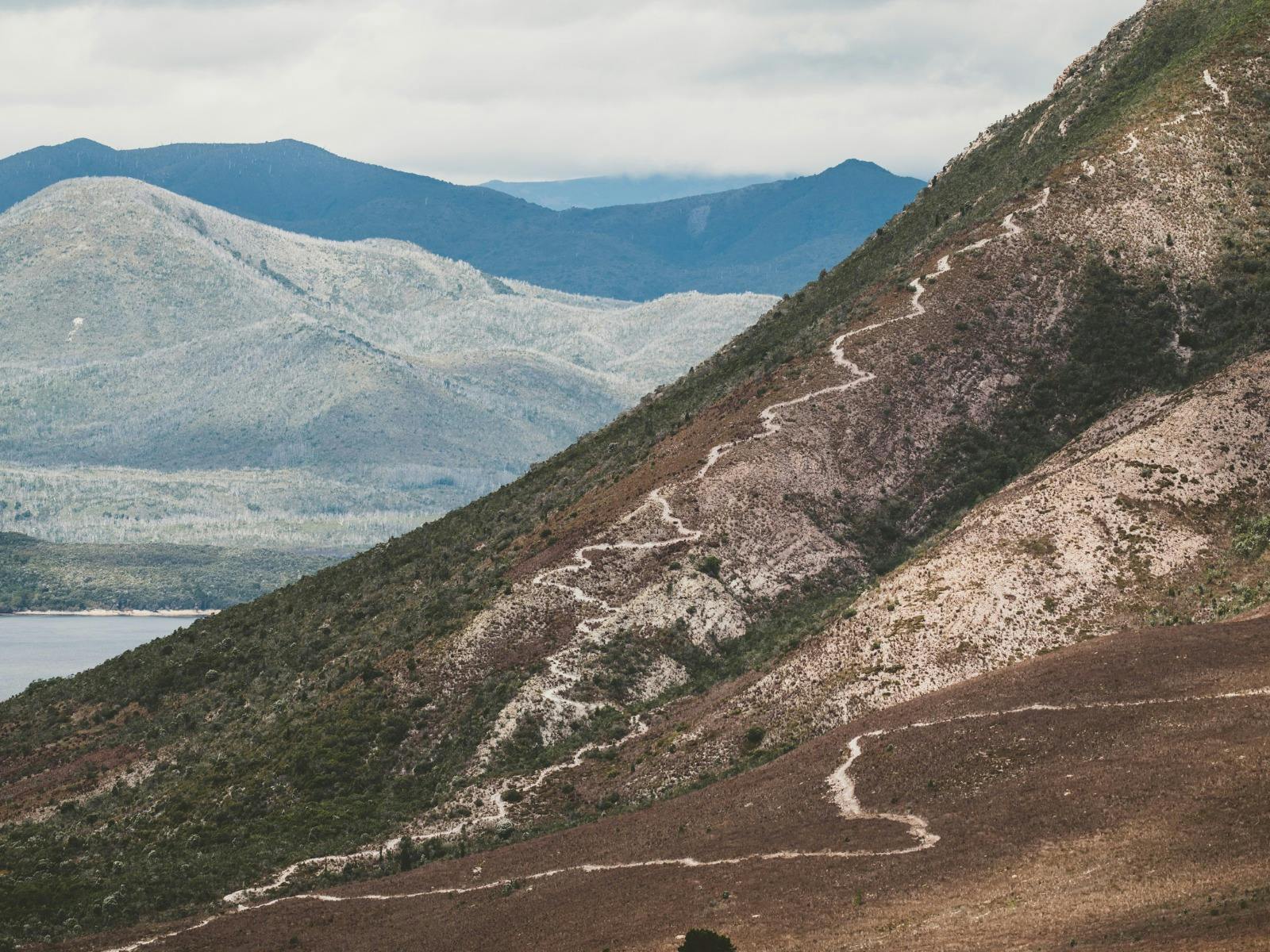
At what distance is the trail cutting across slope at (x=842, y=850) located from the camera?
189 feet

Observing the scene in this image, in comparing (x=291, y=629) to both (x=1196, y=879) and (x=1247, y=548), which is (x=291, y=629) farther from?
(x=1196, y=879)

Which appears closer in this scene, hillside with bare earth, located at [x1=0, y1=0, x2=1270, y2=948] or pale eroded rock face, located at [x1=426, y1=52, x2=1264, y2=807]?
hillside with bare earth, located at [x1=0, y1=0, x2=1270, y2=948]

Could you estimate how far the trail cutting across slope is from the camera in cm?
5775

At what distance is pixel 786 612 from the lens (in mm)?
95000

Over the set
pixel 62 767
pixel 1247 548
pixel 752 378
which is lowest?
pixel 62 767

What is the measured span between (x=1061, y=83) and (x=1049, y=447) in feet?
225

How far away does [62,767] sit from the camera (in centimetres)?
10556

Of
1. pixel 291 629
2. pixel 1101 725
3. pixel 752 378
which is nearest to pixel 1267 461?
pixel 1101 725

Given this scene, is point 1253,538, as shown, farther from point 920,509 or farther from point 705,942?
point 705,942

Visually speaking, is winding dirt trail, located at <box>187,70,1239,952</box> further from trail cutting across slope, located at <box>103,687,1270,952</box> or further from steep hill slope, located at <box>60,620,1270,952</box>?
steep hill slope, located at <box>60,620,1270,952</box>

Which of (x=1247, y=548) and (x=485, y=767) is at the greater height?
(x=1247, y=548)

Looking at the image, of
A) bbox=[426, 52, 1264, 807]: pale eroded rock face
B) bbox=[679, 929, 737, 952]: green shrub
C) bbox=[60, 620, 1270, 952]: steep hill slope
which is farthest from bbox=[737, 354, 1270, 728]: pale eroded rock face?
bbox=[679, 929, 737, 952]: green shrub

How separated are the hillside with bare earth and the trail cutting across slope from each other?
252 mm

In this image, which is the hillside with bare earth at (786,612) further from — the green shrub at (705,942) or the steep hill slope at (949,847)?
the green shrub at (705,942)
